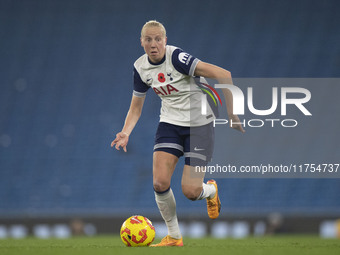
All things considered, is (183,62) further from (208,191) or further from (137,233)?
(137,233)

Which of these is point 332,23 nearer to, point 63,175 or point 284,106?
point 284,106

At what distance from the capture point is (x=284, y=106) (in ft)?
39.8

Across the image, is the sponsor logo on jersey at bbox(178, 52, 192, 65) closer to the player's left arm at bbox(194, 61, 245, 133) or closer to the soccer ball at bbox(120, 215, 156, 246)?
the player's left arm at bbox(194, 61, 245, 133)

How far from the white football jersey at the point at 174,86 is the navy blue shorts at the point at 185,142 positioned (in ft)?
0.19

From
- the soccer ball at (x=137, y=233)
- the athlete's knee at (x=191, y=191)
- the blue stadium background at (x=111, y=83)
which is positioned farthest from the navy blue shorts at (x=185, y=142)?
the blue stadium background at (x=111, y=83)

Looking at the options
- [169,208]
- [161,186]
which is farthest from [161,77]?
[169,208]

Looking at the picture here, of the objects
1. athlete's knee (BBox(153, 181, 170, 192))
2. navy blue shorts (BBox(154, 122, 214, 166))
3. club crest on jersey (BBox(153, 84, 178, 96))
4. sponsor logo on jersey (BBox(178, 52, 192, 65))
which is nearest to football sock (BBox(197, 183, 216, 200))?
navy blue shorts (BBox(154, 122, 214, 166))

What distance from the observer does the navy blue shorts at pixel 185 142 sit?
17.8 feet

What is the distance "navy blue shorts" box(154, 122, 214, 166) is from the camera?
5414 millimetres

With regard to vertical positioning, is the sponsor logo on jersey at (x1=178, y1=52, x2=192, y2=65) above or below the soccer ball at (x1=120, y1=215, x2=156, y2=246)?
above

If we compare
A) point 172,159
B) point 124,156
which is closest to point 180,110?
point 172,159

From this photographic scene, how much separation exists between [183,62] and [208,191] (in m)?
1.41

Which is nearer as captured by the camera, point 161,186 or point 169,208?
point 161,186

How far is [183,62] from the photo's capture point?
17.1 feet
